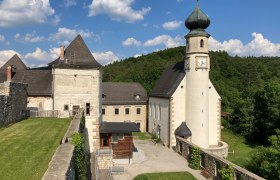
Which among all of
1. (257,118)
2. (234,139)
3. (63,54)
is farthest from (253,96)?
(63,54)

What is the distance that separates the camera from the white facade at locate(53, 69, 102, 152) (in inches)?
1077

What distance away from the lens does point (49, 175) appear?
7145mm

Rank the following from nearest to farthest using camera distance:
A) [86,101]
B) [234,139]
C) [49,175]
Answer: [49,175]
[86,101]
[234,139]

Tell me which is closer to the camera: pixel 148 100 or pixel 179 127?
pixel 179 127

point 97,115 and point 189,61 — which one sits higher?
point 189,61

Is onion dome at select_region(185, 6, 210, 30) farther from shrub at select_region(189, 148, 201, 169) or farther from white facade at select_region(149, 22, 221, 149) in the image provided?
shrub at select_region(189, 148, 201, 169)

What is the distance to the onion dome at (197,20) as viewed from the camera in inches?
1193

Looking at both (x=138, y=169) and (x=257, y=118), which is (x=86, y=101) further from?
(x=257, y=118)

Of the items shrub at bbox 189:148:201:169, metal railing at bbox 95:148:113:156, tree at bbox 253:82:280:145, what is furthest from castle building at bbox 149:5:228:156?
metal railing at bbox 95:148:113:156

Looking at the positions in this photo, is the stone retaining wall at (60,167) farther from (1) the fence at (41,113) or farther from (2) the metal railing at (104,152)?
(1) the fence at (41,113)

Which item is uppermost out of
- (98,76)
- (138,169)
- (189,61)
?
(189,61)

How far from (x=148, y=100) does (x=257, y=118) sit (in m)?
15.3

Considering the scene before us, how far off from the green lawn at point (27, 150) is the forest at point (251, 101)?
1393 cm

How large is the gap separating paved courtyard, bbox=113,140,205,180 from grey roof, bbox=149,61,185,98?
20.4ft
